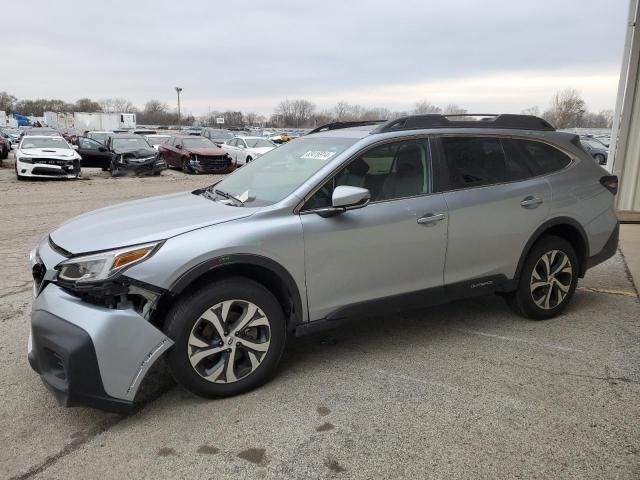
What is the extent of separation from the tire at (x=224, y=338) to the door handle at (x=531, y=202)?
225 centimetres

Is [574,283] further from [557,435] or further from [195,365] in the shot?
[195,365]

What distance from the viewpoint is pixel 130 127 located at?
57031 millimetres

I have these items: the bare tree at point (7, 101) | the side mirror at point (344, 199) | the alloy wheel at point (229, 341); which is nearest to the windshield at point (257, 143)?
the side mirror at point (344, 199)

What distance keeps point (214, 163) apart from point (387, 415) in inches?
749

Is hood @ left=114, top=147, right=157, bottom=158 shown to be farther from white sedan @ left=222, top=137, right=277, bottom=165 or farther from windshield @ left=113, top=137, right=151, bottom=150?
white sedan @ left=222, top=137, right=277, bottom=165

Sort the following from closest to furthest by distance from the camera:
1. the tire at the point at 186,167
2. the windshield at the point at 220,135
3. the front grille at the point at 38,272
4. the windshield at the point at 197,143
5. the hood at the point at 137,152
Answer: the front grille at the point at 38,272 < the hood at the point at 137,152 < the tire at the point at 186,167 < the windshield at the point at 197,143 < the windshield at the point at 220,135

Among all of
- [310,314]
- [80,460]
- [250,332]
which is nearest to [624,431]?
[310,314]

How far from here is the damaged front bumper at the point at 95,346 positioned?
274 cm

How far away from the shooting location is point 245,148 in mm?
22484

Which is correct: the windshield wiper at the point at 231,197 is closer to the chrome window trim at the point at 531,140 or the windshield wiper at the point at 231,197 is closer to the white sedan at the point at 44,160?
the chrome window trim at the point at 531,140

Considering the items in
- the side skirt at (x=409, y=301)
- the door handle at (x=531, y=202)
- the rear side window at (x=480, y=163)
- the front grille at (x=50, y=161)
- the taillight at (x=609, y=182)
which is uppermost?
the rear side window at (x=480, y=163)

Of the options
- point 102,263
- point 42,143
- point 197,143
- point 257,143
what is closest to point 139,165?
point 42,143

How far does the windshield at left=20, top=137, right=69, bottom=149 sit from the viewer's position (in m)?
17.1

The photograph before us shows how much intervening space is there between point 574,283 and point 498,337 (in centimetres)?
103
